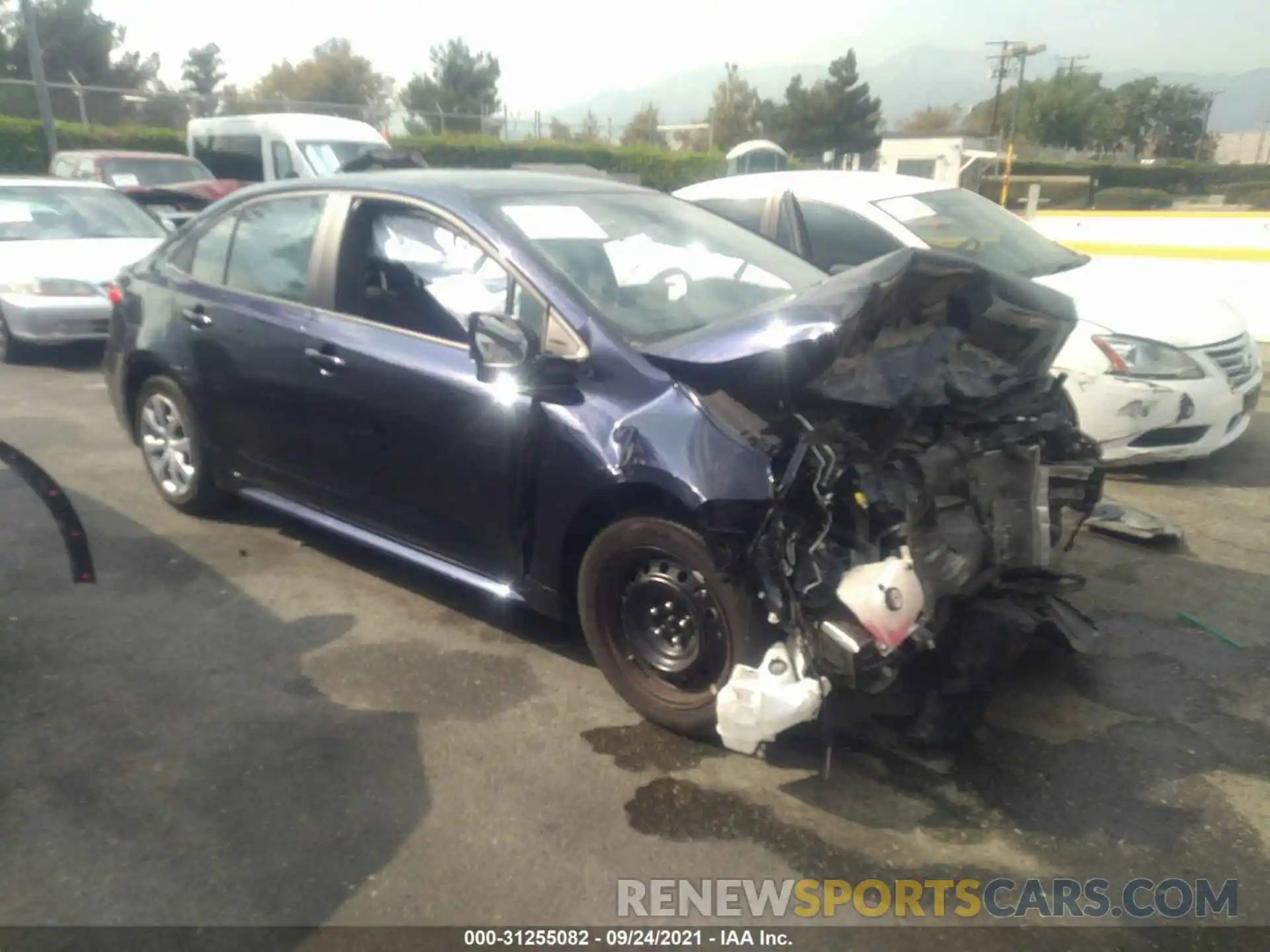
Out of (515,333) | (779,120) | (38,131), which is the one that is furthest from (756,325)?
(779,120)

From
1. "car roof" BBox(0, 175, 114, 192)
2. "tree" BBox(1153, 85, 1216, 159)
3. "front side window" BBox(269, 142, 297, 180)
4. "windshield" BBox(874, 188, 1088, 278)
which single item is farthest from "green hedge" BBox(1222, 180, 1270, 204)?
"tree" BBox(1153, 85, 1216, 159)

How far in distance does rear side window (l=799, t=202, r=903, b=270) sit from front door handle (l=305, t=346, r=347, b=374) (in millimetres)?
3461

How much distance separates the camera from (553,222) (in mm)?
3932

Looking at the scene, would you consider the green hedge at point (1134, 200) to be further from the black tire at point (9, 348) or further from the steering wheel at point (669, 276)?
the steering wheel at point (669, 276)

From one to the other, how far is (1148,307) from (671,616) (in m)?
4.10

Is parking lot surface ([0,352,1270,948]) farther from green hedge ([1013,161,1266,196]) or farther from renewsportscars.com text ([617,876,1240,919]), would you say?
green hedge ([1013,161,1266,196])

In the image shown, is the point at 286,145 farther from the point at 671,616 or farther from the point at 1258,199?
the point at 1258,199

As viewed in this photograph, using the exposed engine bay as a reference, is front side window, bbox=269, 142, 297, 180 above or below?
above

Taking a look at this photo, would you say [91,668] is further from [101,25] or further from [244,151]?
[101,25]

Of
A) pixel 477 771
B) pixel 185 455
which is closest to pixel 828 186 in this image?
pixel 185 455

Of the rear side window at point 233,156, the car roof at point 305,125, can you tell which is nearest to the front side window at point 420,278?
the car roof at point 305,125

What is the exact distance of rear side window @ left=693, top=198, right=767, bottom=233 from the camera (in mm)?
6664

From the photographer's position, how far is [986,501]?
11.4 feet

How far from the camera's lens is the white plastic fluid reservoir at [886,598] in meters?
2.96
